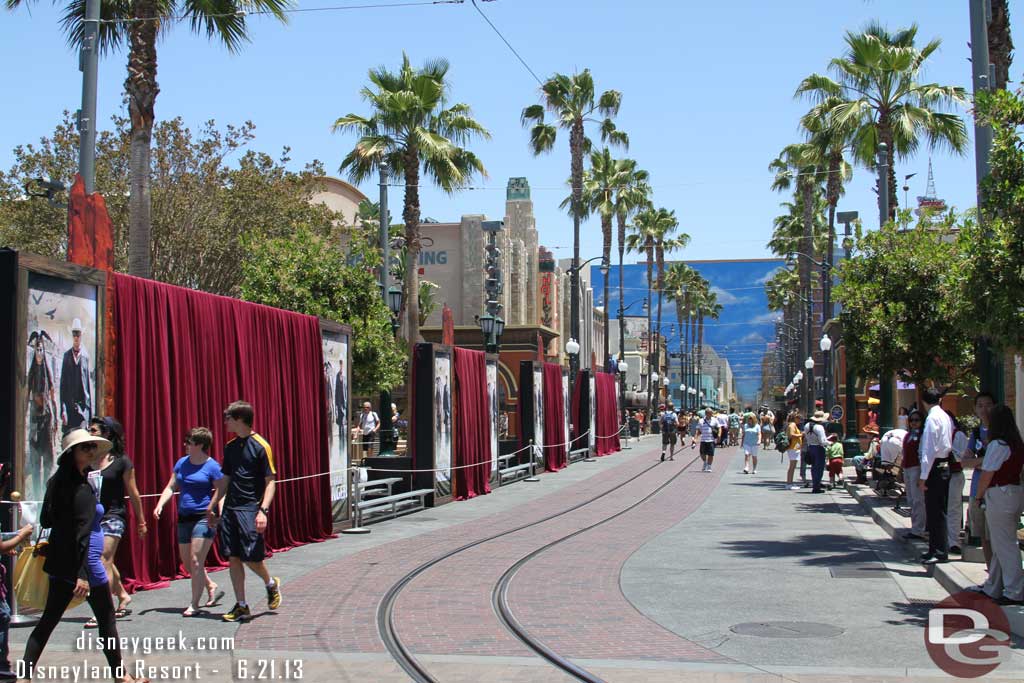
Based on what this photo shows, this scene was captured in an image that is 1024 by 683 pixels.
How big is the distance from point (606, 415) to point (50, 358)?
36738 mm

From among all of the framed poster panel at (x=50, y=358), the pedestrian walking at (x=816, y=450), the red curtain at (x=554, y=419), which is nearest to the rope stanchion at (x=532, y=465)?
the red curtain at (x=554, y=419)

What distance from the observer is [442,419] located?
2059 centimetres

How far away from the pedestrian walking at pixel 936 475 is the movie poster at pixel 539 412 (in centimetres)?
→ 1807

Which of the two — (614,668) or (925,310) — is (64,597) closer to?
(614,668)

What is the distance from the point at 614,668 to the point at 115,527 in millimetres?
4262

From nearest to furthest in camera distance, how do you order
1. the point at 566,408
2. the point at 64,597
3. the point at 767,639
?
1. the point at 64,597
2. the point at 767,639
3. the point at 566,408

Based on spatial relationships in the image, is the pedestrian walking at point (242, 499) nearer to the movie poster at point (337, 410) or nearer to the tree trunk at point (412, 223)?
the movie poster at point (337, 410)

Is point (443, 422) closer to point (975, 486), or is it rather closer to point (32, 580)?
point (975, 486)

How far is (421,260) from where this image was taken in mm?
63406

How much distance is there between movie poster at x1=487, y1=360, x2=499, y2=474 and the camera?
24.7 metres

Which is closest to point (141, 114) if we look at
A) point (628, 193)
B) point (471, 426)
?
point (471, 426)

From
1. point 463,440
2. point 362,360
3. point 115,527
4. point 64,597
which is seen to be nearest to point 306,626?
point 115,527

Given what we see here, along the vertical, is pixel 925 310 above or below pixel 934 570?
above

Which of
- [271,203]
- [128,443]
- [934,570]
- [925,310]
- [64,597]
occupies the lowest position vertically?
[934,570]
